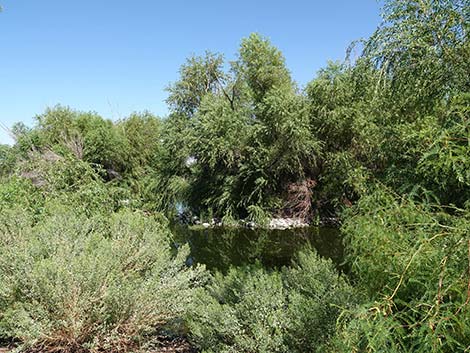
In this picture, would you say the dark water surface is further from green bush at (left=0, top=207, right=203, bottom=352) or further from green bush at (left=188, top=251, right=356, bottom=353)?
green bush at (left=188, top=251, right=356, bottom=353)

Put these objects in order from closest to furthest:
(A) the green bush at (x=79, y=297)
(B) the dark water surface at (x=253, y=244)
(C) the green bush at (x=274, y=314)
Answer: (C) the green bush at (x=274, y=314), (A) the green bush at (x=79, y=297), (B) the dark water surface at (x=253, y=244)

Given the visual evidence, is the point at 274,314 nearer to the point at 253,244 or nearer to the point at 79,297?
the point at 79,297

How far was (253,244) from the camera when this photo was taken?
11.1 meters

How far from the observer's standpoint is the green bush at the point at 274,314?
9.05 feet

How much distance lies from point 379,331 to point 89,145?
2200 cm

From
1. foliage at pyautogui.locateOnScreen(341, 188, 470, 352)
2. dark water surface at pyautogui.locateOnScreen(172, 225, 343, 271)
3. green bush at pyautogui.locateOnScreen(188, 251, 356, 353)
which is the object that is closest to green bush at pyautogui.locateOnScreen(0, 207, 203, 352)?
green bush at pyautogui.locateOnScreen(188, 251, 356, 353)

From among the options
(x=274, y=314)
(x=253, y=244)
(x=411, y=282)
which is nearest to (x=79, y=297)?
(x=274, y=314)

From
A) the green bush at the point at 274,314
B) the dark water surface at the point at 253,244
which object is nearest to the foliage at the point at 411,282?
the green bush at the point at 274,314

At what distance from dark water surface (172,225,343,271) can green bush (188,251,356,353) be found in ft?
15.1

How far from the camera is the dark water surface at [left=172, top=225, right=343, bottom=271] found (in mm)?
8965

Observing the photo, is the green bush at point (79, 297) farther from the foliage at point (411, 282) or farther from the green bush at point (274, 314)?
the foliage at point (411, 282)

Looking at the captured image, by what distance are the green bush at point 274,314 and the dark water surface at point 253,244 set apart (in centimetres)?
460

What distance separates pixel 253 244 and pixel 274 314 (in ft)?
26.8

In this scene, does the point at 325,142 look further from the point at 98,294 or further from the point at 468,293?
the point at 468,293
